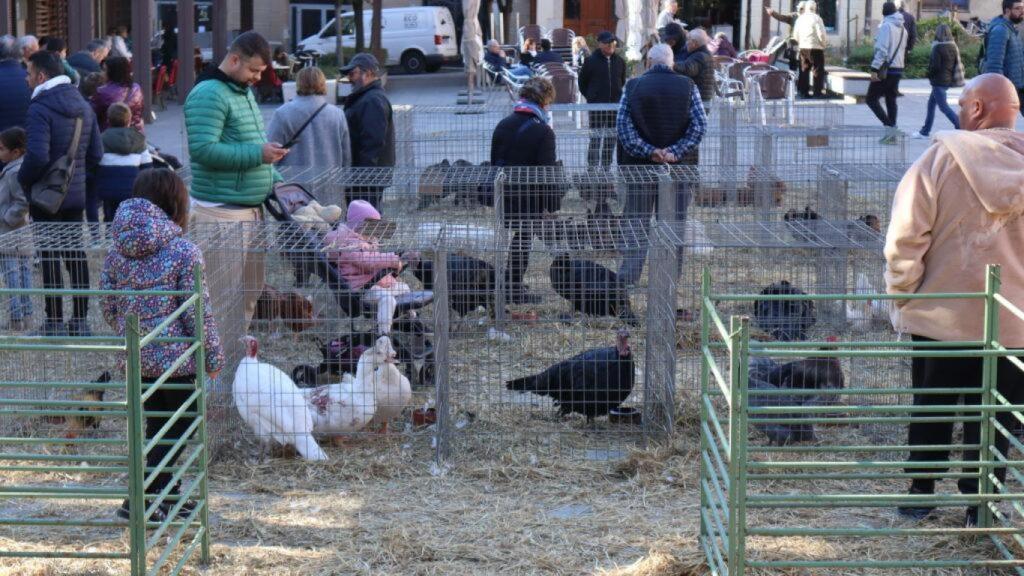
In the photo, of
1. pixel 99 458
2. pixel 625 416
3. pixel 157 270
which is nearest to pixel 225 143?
pixel 157 270

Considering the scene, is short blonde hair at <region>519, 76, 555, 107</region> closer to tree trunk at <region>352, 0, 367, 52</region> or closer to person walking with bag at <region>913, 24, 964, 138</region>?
person walking with bag at <region>913, 24, 964, 138</region>

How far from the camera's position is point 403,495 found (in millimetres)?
6016

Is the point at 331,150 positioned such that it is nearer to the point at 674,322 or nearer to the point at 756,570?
the point at 674,322

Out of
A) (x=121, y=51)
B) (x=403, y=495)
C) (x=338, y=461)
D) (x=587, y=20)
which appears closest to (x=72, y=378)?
(x=338, y=461)

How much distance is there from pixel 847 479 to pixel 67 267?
549 cm

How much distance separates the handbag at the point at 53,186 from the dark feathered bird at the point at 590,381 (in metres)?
3.61

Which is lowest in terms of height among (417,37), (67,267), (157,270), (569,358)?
(569,358)

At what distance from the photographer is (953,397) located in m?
5.63

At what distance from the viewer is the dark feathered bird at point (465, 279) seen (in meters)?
7.35

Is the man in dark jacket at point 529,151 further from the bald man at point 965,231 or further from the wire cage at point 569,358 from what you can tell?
the bald man at point 965,231

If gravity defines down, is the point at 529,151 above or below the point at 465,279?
above

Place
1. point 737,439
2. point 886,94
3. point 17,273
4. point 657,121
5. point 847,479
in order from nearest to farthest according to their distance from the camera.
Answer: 1. point 737,439
2. point 847,479
3. point 17,273
4. point 657,121
5. point 886,94

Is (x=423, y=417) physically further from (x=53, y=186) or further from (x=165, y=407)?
(x=53, y=186)

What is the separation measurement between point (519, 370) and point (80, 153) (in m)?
3.42
